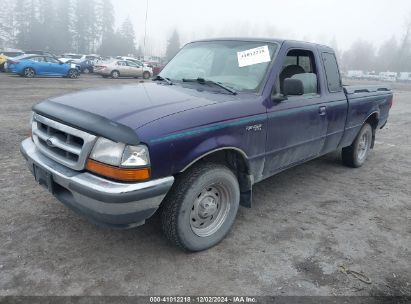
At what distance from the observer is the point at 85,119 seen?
2752 millimetres

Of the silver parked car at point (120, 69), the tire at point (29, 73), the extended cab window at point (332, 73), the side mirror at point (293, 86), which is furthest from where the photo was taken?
the silver parked car at point (120, 69)

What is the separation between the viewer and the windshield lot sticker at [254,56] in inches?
150

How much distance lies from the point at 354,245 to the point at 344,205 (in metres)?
1.04

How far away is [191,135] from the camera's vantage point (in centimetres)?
282

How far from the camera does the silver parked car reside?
24625mm

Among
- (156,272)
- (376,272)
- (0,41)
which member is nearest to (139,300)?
(156,272)

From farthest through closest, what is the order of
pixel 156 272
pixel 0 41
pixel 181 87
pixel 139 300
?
pixel 0 41
pixel 181 87
pixel 156 272
pixel 139 300

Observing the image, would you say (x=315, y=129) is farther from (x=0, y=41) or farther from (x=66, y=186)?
(x=0, y=41)

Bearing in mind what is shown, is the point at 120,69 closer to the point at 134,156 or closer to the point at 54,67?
the point at 54,67

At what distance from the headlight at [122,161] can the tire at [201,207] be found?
0.42 meters

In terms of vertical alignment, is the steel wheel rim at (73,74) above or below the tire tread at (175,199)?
below

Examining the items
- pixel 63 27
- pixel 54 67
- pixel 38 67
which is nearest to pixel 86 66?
pixel 54 67

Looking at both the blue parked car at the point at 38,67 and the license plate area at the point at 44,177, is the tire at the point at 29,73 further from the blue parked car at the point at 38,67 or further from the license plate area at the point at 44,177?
the license plate area at the point at 44,177

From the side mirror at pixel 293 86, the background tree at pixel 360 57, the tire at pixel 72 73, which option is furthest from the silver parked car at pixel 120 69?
the background tree at pixel 360 57
